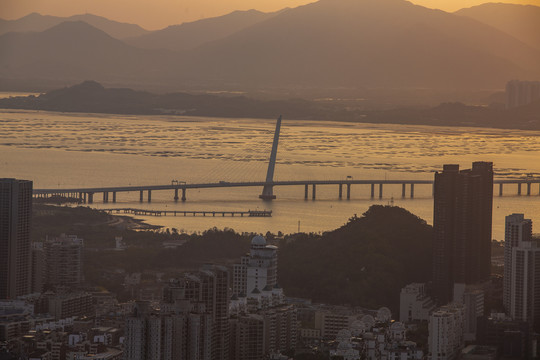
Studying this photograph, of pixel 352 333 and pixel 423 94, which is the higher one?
pixel 423 94

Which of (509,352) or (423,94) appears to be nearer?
(509,352)

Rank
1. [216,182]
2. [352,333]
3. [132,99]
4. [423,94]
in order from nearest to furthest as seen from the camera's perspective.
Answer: [352,333] < [216,182] < [132,99] < [423,94]

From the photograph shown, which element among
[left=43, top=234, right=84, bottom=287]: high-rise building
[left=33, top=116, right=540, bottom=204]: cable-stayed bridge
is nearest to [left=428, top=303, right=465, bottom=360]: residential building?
[left=43, top=234, right=84, bottom=287]: high-rise building

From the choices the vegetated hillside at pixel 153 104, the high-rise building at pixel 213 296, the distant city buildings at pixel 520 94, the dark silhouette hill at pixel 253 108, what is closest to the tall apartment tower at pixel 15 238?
the high-rise building at pixel 213 296

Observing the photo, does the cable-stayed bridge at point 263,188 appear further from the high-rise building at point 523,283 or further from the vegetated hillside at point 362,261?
the high-rise building at point 523,283

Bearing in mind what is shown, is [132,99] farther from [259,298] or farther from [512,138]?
[259,298]

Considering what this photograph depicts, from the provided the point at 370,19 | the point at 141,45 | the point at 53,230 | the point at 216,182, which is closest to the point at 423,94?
the point at 370,19

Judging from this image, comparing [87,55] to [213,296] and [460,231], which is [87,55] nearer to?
[460,231]
